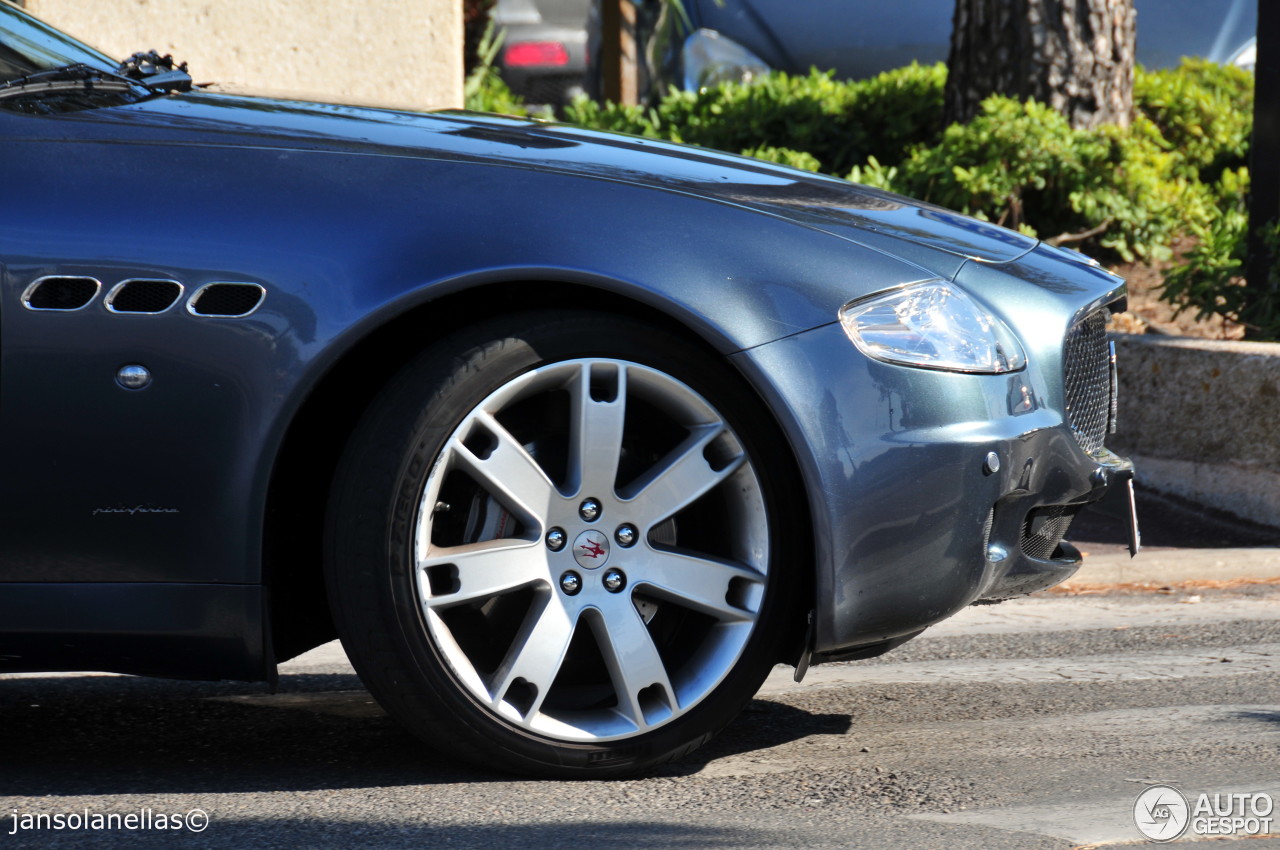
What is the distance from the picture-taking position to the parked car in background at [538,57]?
16656 millimetres

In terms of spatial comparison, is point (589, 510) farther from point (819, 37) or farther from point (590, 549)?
point (819, 37)

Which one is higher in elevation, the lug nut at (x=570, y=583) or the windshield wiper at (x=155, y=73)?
the windshield wiper at (x=155, y=73)

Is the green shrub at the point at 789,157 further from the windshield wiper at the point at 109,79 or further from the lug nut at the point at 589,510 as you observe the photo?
the lug nut at the point at 589,510

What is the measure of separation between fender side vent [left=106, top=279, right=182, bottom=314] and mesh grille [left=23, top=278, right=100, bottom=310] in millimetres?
46

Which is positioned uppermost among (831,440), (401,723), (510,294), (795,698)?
(510,294)

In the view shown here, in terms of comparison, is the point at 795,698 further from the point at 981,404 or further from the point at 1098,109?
the point at 1098,109

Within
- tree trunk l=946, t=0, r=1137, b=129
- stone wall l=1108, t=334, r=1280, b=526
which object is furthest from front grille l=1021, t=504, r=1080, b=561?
tree trunk l=946, t=0, r=1137, b=129

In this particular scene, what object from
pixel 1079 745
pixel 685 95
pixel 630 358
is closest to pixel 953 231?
pixel 630 358

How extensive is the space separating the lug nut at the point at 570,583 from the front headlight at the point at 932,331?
0.67 meters

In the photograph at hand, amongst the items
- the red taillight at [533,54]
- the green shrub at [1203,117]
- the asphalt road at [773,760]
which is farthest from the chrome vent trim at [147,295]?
the red taillight at [533,54]

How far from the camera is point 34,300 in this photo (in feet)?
8.89

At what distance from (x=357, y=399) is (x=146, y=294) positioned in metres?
0.43

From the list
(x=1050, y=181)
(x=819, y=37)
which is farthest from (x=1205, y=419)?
(x=819, y=37)

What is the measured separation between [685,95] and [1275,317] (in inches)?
152
